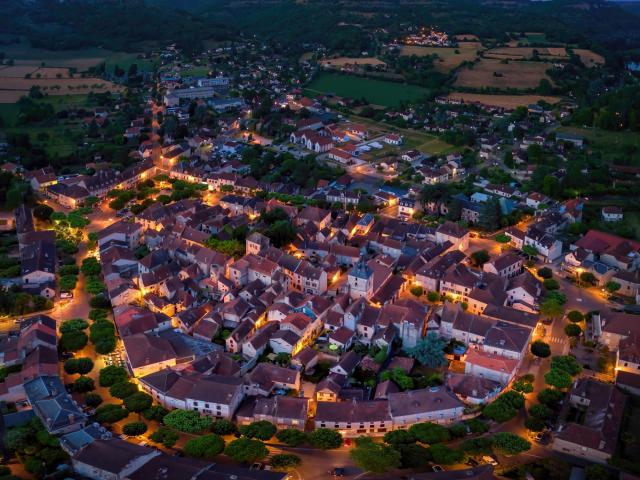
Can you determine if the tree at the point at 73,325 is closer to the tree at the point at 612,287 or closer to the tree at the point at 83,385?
the tree at the point at 83,385

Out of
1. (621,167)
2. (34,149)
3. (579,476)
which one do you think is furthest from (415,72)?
(579,476)

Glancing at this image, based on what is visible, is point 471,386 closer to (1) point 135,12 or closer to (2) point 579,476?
(2) point 579,476

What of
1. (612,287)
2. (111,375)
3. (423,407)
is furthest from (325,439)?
(612,287)

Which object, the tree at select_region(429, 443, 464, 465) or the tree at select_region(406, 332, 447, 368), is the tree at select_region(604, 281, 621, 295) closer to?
the tree at select_region(406, 332, 447, 368)

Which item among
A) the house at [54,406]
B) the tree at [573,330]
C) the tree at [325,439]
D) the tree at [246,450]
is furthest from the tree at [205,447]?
the tree at [573,330]

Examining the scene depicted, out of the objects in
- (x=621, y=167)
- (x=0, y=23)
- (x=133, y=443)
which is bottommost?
(x=133, y=443)

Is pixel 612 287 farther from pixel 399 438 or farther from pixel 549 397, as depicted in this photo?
pixel 399 438
